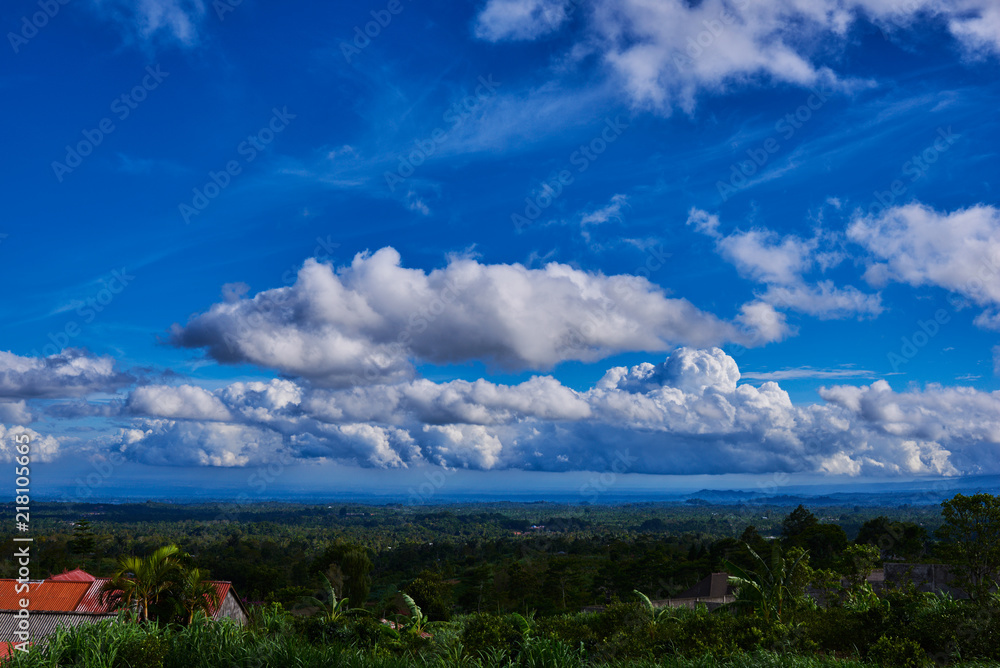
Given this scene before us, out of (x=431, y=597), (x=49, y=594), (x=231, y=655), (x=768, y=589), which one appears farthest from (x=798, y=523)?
(x=231, y=655)

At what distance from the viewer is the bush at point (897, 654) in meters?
12.6

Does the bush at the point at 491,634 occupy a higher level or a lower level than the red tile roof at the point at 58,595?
higher

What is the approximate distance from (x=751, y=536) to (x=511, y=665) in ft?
209

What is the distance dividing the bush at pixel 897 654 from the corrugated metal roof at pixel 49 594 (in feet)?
94.1

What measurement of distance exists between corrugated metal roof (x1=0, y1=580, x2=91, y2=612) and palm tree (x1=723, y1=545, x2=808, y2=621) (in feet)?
84.9

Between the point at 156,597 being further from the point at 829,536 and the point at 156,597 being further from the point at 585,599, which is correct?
the point at 829,536

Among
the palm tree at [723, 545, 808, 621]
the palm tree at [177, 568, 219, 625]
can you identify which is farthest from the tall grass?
the palm tree at [177, 568, 219, 625]

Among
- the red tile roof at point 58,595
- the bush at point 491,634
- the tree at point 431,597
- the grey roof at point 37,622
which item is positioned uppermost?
the bush at point 491,634

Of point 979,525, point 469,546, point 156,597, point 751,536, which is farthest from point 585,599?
point 469,546

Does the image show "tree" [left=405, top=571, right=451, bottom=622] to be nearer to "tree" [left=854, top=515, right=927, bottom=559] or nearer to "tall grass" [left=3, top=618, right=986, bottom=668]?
"tall grass" [left=3, top=618, right=986, bottom=668]

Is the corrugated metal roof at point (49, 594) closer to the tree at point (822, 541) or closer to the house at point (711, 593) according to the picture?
the house at point (711, 593)

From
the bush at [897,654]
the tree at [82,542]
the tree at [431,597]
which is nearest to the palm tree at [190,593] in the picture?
the bush at [897,654]

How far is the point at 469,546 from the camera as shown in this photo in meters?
104

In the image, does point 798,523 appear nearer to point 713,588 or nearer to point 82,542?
point 713,588
